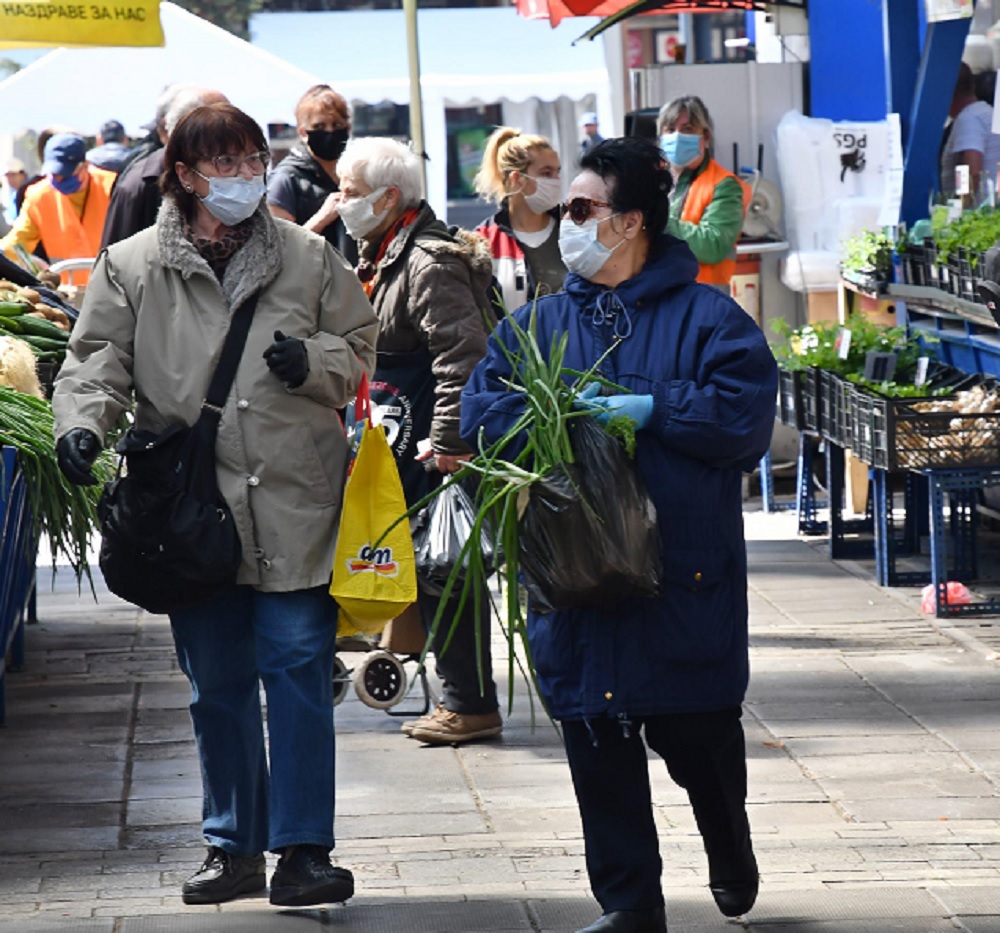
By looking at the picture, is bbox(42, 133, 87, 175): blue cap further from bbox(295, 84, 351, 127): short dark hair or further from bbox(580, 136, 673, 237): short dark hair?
bbox(580, 136, 673, 237): short dark hair

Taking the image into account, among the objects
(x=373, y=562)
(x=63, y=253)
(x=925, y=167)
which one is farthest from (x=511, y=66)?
(x=373, y=562)

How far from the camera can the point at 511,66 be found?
71.1 ft

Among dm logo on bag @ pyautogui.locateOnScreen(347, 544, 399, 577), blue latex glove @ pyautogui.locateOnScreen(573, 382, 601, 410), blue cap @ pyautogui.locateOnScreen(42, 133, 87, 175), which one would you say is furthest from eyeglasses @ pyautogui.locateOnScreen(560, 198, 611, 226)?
blue cap @ pyautogui.locateOnScreen(42, 133, 87, 175)

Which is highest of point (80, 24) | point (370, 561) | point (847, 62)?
point (80, 24)

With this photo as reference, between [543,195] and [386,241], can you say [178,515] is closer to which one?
[386,241]

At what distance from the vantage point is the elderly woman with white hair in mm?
6086

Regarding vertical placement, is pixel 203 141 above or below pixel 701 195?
above

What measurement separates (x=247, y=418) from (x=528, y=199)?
296 cm

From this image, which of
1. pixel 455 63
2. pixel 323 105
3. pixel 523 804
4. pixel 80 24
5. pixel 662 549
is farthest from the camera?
pixel 455 63

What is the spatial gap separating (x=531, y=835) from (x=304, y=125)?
3.24 metres

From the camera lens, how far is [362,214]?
618 centimetres

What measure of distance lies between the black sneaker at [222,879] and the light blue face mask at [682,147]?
5426mm

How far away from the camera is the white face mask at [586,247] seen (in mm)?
4273

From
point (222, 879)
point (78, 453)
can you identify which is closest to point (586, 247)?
point (78, 453)
